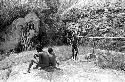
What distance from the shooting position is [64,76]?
28.5 feet

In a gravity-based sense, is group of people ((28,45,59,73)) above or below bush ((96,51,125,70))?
above

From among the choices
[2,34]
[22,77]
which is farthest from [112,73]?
[2,34]

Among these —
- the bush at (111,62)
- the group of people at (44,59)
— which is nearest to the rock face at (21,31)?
the bush at (111,62)

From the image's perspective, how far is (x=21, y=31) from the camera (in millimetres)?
15641

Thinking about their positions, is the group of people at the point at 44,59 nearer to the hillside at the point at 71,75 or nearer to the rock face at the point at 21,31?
the hillside at the point at 71,75

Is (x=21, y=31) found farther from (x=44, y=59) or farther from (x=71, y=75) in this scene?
(x=71, y=75)

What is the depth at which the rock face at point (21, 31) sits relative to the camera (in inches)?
603

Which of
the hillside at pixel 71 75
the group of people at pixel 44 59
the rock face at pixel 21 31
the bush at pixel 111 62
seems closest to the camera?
the hillside at pixel 71 75

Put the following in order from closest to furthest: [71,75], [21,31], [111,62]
Answer: [71,75], [111,62], [21,31]

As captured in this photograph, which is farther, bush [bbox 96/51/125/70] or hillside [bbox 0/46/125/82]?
bush [bbox 96/51/125/70]

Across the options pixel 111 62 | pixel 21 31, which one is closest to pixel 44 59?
pixel 111 62

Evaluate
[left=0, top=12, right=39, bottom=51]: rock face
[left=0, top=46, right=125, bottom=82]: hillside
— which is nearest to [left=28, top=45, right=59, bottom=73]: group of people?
[left=0, top=46, right=125, bottom=82]: hillside

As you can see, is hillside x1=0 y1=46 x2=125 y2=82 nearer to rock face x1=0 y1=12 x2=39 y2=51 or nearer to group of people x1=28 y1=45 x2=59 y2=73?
group of people x1=28 y1=45 x2=59 y2=73

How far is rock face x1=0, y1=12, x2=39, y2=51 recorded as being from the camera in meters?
15.3
